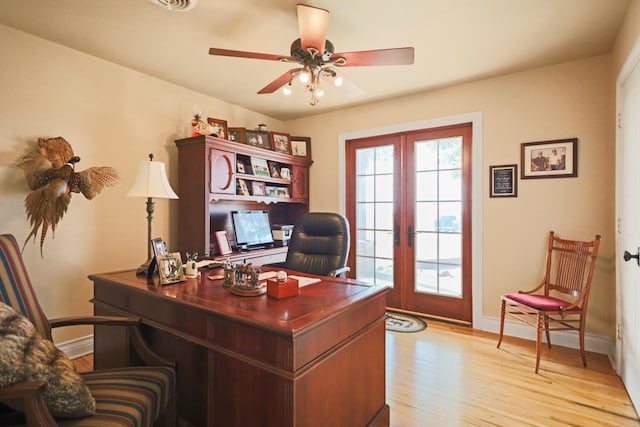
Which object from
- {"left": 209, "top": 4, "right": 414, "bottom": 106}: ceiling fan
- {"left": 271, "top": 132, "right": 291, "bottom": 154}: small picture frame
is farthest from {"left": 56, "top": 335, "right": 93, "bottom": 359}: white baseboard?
{"left": 271, "top": 132, "right": 291, "bottom": 154}: small picture frame

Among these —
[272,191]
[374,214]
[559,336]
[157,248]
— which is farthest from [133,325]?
[559,336]

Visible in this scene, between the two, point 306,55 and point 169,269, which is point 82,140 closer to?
point 169,269

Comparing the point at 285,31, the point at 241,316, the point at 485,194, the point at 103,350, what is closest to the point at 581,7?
the point at 485,194

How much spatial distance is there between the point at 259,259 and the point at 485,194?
2.44m

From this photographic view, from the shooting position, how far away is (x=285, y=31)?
2.36 metres

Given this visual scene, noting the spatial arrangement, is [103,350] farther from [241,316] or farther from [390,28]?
[390,28]

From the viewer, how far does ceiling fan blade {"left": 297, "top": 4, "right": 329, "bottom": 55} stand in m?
1.85

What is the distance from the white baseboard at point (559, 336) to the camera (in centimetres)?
266

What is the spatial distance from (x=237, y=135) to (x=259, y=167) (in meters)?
0.43

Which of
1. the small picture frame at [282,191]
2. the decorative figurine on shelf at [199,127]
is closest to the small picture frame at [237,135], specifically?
the decorative figurine on shelf at [199,127]

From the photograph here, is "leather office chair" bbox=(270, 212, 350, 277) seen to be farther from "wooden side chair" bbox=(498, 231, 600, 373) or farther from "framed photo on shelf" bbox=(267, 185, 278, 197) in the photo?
"wooden side chair" bbox=(498, 231, 600, 373)

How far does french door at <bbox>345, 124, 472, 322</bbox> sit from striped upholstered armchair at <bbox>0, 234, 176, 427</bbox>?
111 inches

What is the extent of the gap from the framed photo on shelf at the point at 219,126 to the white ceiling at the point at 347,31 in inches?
19.6

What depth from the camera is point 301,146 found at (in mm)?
4363
